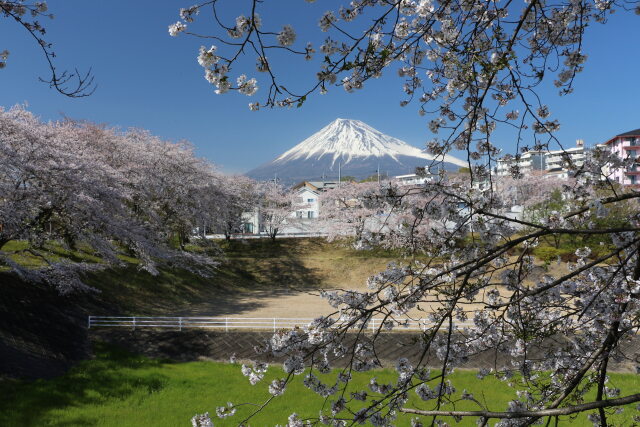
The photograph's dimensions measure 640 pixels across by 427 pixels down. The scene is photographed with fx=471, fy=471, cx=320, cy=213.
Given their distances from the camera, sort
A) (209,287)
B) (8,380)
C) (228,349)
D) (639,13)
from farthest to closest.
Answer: (209,287) < (228,349) < (8,380) < (639,13)

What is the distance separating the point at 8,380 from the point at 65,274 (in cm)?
408

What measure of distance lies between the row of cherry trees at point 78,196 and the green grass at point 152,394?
366 centimetres

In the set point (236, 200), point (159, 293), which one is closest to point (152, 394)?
point (159, 293)

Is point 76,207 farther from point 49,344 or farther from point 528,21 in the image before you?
point 528,21

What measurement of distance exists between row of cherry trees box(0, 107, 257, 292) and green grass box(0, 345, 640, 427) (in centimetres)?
366

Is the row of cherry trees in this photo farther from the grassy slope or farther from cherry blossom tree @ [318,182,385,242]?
cherry blossom tree @ [318,182,385,242]

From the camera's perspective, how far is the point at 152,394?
33.6ft

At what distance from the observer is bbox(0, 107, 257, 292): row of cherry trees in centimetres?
1239

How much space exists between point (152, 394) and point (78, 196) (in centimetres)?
631

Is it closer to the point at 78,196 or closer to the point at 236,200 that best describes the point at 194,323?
the point at 78,196

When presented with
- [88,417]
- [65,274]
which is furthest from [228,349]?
[65,274]

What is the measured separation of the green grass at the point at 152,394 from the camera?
884cm

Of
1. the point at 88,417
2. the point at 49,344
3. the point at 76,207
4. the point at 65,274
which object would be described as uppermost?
the point at 76,207

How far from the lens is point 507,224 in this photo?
10.1 feet
